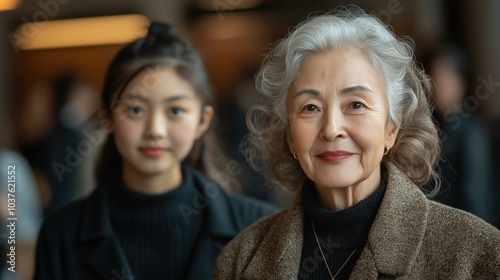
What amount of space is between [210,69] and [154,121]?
3521 mm

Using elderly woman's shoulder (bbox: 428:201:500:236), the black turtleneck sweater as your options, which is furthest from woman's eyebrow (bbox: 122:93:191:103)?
elderly woman's shoulder (bbox: 428:201:500:236)

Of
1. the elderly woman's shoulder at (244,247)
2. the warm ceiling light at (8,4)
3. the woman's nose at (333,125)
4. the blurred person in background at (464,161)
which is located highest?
the woman's nose at (333,125)

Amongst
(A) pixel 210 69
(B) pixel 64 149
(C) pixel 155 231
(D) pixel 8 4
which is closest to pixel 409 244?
(C) pixel 155 231

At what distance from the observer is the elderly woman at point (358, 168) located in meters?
1.95

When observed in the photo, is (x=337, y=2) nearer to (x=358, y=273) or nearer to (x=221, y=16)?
(x=221, y=16)

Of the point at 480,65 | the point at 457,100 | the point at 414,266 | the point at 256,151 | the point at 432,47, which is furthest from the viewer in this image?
the point at 480,65

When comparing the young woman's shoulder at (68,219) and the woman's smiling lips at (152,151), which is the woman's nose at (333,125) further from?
the young woman's shoulder at (68,219)

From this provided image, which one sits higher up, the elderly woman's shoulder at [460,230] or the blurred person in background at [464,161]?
the elderly woman's shoulder at [460,230]

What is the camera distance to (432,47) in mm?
4473

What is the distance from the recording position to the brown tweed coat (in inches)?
73.7

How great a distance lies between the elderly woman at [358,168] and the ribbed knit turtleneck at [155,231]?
0.57m

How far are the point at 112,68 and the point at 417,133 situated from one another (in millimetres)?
1344

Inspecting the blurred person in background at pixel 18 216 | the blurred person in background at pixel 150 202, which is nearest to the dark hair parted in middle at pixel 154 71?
the blurred person in background at pixel 150 202

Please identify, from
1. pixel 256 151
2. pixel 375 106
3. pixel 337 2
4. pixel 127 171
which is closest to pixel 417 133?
pixel 375 106
